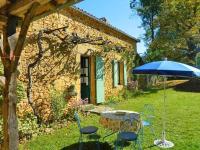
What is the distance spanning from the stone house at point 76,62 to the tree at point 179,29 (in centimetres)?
788

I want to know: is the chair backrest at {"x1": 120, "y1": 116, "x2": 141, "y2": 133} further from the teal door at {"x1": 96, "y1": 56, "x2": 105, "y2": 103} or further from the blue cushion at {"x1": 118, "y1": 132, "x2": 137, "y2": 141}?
the teal door at {"x1": 96, "y1": 56, "x2": 105, "y2": 103}

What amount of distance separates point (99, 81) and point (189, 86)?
10160 mm

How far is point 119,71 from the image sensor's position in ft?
53.0

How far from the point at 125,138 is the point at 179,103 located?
8477 millimetres

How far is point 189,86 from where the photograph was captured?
20469 millimetres

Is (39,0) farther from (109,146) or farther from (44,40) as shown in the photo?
(44,40)

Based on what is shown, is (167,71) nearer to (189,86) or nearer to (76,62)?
(76,62)

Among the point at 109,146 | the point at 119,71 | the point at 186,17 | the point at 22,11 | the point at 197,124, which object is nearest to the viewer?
the point at 22,11

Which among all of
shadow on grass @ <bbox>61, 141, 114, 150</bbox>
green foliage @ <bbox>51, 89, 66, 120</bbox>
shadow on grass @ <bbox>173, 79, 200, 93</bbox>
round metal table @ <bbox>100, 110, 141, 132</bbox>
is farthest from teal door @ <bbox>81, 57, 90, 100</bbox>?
shadow on grass @ <bbox>173, 79, 200, 93</bbox>

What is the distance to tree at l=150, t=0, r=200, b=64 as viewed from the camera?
2195 centimetres

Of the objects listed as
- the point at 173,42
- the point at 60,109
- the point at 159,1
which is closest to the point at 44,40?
the point at 60,109

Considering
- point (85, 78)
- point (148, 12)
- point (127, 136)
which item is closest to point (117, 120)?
point (127, 136)

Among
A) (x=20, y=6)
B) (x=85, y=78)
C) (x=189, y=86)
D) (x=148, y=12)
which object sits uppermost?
(x=148, y=12)

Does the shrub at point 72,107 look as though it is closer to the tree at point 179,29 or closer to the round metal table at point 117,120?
the round metal table at point 117,120
